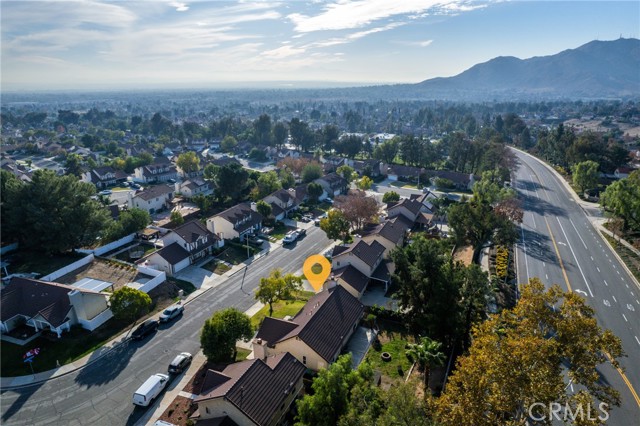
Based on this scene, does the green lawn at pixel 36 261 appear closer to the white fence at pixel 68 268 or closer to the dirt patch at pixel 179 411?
the white fence at pixel 68 268

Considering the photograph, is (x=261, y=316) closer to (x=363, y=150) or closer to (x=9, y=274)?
(x=9, y=274)

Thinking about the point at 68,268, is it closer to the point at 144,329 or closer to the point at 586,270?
the point at 144,329

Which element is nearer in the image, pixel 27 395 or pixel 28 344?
pixel 27 395

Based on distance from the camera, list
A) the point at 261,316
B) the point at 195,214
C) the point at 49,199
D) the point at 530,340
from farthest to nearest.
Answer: the point at 195,214, the point at 49,199, the point at 261,316, the point at 530,340

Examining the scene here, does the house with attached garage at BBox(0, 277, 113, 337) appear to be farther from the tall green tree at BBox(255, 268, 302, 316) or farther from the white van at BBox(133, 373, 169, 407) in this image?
the tall green tree at BBox(255, 268, 302, 316)

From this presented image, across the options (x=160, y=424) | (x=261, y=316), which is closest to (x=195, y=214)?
(x=261, y=316)

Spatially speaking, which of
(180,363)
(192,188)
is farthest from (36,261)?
(192,188)
